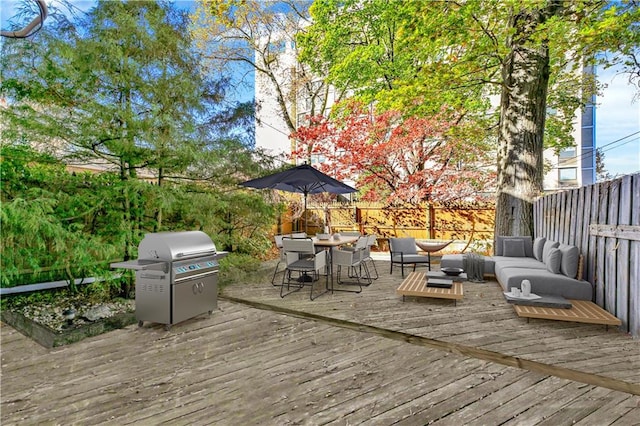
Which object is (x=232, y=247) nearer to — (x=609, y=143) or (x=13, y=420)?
(x=13, y=420)

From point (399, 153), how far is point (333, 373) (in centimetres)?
921

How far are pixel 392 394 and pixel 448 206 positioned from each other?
8202 millimetres

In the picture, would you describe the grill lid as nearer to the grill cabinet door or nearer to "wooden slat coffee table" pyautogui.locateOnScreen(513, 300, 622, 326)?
the grill cabinet door

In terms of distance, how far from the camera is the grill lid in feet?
11.3

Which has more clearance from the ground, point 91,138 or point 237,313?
point 91,138

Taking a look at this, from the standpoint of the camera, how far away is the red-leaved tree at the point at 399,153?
10547 mm

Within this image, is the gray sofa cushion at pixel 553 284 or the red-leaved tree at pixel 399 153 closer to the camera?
the gray sofa cushion at pixel 553 284

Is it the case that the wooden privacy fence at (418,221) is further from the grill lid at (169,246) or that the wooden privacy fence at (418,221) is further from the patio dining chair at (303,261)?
the grill lid at (169,246)

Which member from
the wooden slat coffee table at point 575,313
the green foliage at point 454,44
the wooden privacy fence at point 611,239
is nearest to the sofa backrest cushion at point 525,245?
the wooden privacy fence at point 611,239

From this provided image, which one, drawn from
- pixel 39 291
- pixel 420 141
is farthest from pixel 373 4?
pixel 39 291

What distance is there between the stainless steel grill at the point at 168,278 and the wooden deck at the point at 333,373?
0.64 feet

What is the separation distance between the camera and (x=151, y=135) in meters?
4.11

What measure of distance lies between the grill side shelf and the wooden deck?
0.68 meters

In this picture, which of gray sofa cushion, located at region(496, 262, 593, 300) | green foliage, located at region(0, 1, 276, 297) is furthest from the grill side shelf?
gray sofa cushion, located at region(496, 262, 593, 300)
